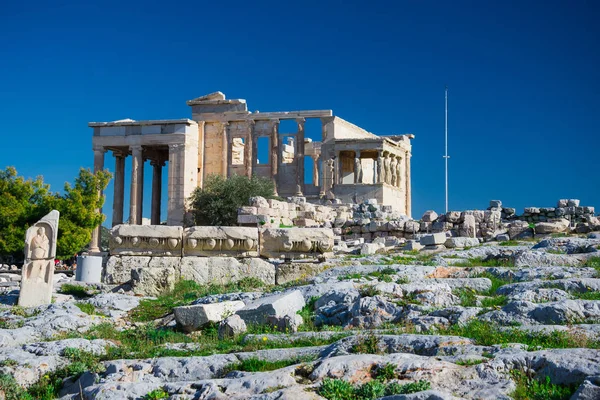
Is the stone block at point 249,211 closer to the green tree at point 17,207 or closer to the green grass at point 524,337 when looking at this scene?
the green tree at point 17,207

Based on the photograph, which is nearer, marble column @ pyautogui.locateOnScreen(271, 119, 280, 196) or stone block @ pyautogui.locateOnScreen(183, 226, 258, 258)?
stone block @ pyautogui.locateOnScreen(183, 226, 258, 258)

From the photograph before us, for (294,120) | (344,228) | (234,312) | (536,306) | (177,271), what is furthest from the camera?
(294,120)

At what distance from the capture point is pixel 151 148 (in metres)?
45.3

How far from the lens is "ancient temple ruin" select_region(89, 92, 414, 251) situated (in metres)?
42.8

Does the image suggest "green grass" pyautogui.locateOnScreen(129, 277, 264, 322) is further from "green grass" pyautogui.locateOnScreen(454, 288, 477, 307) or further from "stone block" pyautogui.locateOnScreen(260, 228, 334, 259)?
"green grass" pyautogui.locateOnScreen(454, 288, 477, 307)

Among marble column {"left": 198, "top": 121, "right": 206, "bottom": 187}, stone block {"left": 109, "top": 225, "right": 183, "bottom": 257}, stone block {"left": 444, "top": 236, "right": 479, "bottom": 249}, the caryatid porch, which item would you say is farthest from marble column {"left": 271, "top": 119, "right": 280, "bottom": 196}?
stone block {"left": 109, "top": 225, "right": 183, "bottom": 257}

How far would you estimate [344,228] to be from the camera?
27594mm

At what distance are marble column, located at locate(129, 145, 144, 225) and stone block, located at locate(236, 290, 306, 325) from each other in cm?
3455

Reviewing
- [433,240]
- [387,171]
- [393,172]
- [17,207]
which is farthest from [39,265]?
[393,172]

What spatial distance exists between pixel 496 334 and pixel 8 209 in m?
27.4

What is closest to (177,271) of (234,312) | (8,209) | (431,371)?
(234,312)

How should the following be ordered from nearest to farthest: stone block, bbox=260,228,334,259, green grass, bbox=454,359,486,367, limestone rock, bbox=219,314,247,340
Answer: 1. green grass, bbox=454,359,486,367
2. limestone rock, bbox=219,314,247,340
3. stone block, bbox=260,228,334,259

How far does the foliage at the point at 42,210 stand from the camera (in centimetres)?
3056

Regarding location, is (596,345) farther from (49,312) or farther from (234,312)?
(49,312)
